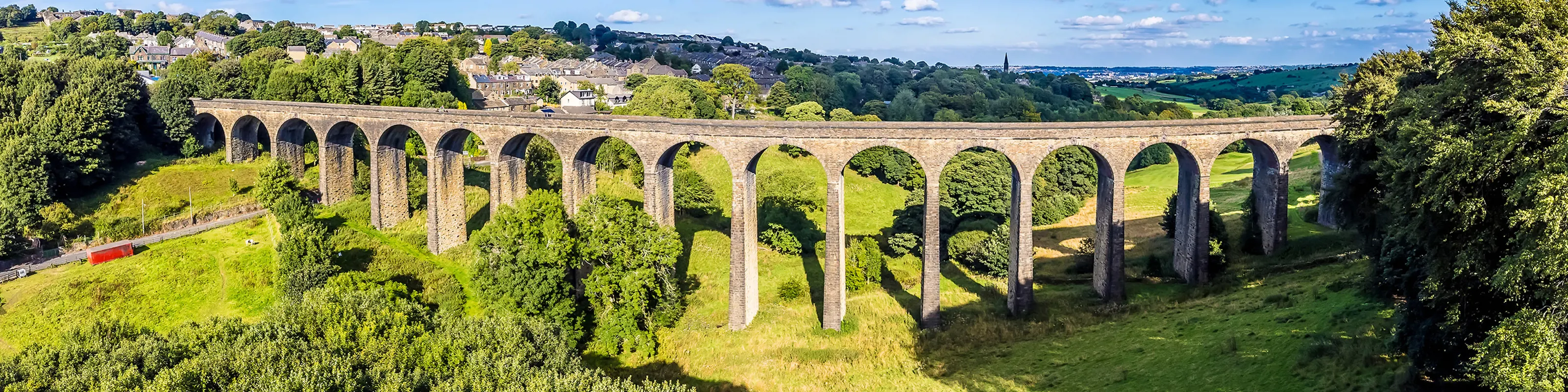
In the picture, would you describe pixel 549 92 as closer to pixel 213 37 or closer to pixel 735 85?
pixel 735 85

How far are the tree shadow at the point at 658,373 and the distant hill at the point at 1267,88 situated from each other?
5753 inches

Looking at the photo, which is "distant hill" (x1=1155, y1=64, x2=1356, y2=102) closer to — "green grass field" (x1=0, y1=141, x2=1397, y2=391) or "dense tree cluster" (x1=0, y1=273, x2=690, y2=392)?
"green grass field" (x1=0, y1=141, x2=1397, y2=391)

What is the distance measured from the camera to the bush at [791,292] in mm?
44375

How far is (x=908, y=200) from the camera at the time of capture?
5941cm

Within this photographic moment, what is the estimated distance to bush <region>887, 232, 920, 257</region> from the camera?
2120 inches

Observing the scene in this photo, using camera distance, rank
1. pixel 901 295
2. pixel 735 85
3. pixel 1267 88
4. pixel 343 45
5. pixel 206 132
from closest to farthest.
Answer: pixel 901 295, pixel 206 132, pixel 735 85, pixel 343 45, pixel 1267 88

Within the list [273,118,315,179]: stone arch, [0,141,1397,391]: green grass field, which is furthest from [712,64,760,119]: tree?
[0,141,1397,391]: green grass field

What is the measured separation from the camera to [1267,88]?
178m

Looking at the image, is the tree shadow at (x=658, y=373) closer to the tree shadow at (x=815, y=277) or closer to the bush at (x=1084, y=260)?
the tree shadow at (x=815, y=277)

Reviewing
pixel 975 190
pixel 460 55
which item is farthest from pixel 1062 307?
pixel 460 55

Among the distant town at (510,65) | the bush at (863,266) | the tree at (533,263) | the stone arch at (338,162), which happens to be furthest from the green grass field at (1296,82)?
the stone arch at (338,162)

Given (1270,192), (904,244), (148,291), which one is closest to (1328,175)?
(1270,192)

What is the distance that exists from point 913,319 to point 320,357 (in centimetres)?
2537

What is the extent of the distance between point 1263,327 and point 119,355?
37.7m
